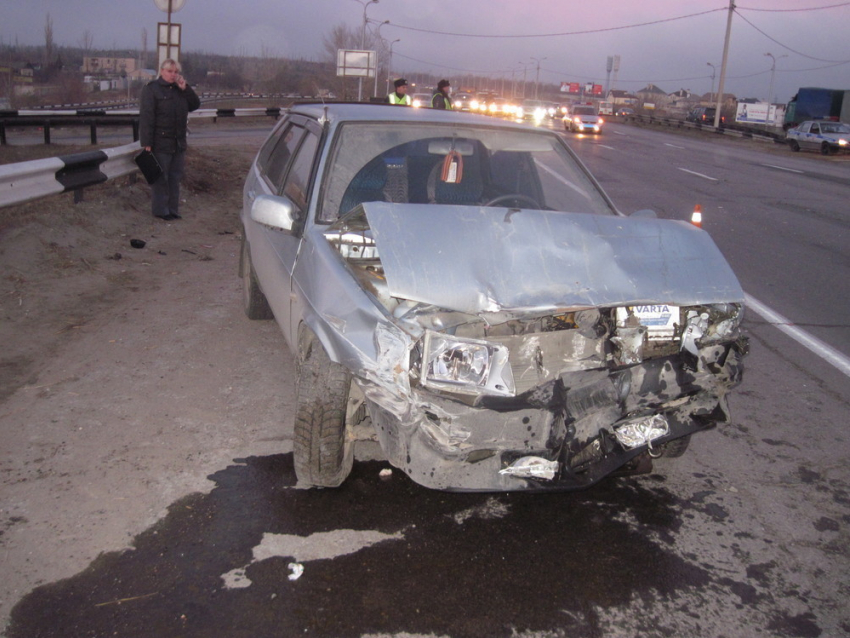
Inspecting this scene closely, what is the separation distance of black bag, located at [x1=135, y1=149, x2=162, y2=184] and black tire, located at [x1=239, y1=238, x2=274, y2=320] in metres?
3.90

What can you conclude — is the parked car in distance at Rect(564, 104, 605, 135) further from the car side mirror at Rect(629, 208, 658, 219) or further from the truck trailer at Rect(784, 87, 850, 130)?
the car side mirror at Rect(629, 208, 658, 219)

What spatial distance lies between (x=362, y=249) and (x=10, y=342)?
10.7ft

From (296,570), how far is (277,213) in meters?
1.85

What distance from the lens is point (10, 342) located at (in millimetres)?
5426

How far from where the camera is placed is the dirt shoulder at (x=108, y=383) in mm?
3264

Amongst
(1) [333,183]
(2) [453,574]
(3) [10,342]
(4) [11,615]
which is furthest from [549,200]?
(3) [10,342]

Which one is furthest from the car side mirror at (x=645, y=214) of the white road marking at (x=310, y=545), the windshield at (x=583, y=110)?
the windshield at (x=583, y=110)

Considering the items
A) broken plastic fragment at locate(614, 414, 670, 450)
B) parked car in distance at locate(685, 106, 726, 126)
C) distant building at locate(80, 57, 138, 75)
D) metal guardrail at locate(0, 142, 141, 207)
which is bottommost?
broken plastic fragment at locate(614, 414, 670, 450)

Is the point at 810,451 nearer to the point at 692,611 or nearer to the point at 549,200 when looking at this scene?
the point at 692,611

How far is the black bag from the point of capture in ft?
30.0

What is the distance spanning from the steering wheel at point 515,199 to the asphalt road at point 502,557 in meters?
1.74

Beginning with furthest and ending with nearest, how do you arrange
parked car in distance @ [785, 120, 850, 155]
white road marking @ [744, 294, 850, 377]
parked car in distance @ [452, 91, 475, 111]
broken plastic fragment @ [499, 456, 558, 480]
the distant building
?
the distant building < parked car in distance @ [785, 120, 850, 155] < parked car in distance @ [452, 91, 475, 111] < white road marking @ [744, 294, 850, 377] < broken plastic fragment @ [499, 456, 558, 480]

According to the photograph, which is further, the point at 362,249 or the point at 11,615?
the point at 362,249

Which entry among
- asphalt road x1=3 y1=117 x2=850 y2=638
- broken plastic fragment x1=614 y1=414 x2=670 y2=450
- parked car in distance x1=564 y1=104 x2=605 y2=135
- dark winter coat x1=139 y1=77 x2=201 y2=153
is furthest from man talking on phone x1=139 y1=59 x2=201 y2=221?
parked car in distance x1=564 y1=104 x2=605 y2=135
